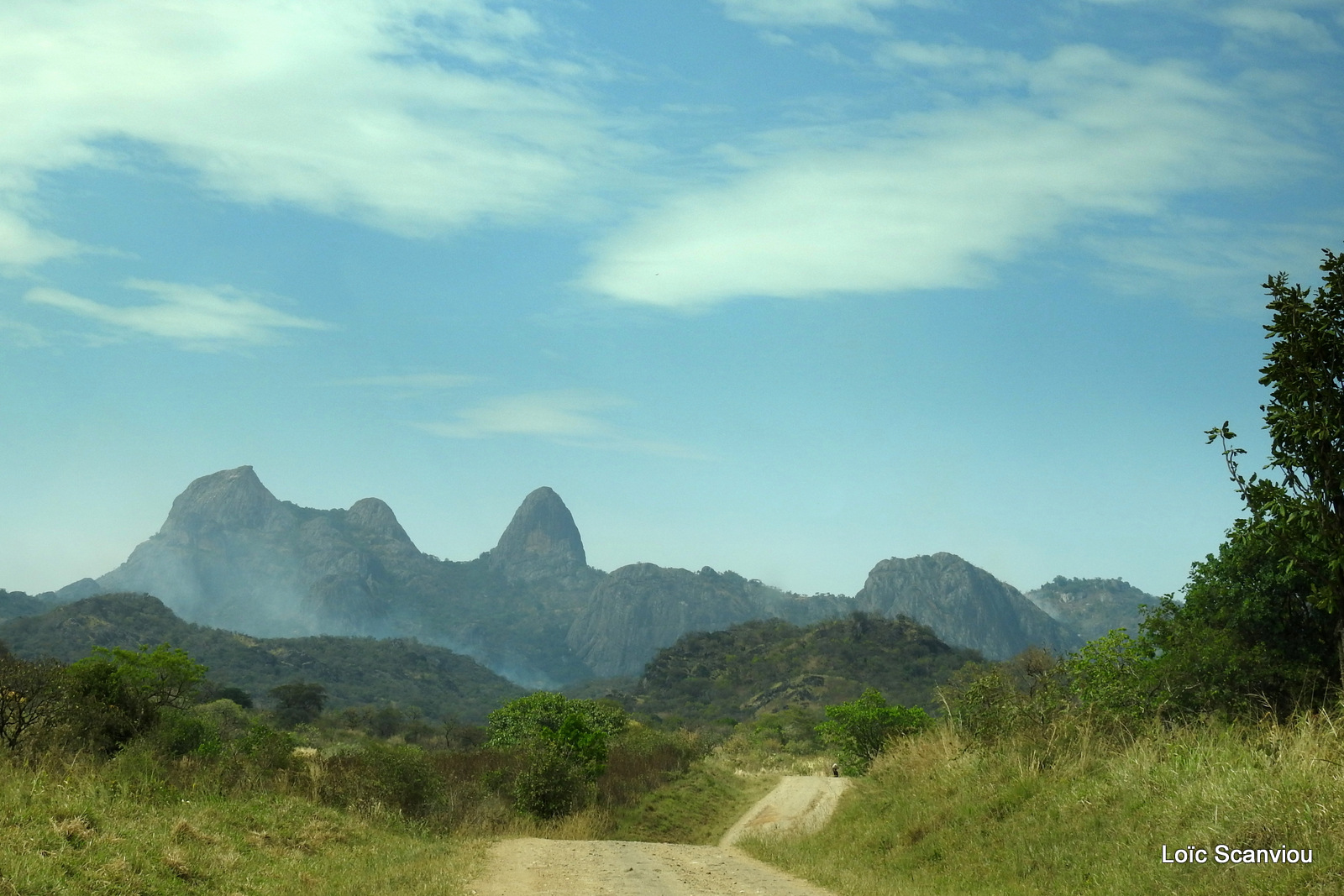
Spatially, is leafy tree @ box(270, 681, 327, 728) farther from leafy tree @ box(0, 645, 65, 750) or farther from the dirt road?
the dirt road

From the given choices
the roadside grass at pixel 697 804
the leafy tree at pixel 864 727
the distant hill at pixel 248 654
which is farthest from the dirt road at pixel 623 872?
the distant hill at pixel 248 654

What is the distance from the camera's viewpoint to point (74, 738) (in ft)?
65.8

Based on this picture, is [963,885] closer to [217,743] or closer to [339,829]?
[339,829]

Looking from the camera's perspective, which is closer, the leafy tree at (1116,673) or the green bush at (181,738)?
the green bush at (181,738)

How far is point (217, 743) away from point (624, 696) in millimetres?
148406

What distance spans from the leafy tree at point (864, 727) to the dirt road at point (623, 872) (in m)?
17.5

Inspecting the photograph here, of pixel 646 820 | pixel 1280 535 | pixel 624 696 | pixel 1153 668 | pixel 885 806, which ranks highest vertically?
pixel 1280 535

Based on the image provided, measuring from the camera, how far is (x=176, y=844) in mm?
13391

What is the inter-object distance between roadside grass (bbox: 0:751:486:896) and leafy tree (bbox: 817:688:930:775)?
22550 millimetres

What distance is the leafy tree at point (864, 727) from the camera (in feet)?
139

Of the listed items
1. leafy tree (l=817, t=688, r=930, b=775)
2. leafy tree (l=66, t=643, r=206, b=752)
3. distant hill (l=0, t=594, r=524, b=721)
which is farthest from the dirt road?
distant hill (l=0, t=594, r=524, b=721)

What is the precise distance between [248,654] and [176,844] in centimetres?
16834

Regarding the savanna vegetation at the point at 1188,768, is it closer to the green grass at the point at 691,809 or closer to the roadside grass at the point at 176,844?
the roadside grass at the point at 176,844

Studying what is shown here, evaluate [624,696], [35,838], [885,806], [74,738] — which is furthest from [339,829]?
[624,696]
